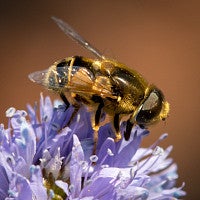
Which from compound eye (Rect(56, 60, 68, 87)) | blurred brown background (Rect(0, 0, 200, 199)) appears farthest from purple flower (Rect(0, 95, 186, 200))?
blurred brown background (Rect(0, 0, 200, 199))

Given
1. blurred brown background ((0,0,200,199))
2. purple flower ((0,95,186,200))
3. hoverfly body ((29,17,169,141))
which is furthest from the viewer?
blurred brown background ((0,0,200,199))

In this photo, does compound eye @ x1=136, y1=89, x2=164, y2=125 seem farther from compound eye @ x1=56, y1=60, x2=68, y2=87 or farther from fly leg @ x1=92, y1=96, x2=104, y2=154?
compound eye @ x1=56, y1=60, x2=68, y2=87

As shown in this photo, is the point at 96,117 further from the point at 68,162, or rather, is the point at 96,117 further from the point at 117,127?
the point at 68,162

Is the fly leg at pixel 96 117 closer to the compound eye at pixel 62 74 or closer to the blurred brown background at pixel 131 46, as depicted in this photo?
the compound eye at pixel 62 74

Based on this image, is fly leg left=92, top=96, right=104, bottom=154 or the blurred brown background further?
the blurred brown background

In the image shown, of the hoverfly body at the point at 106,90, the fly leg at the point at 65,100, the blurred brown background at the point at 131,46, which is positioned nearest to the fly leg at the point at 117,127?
the hoverfly body at the point at 106,90

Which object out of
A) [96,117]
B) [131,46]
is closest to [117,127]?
[96,117]

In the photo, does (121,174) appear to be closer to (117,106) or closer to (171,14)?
(117,106)
